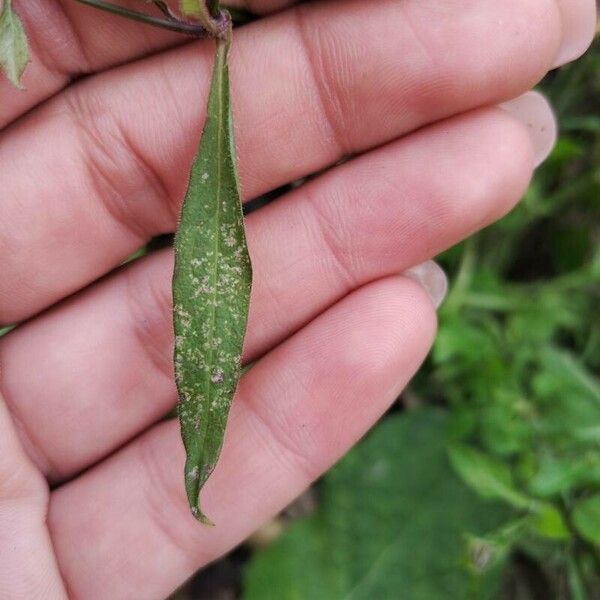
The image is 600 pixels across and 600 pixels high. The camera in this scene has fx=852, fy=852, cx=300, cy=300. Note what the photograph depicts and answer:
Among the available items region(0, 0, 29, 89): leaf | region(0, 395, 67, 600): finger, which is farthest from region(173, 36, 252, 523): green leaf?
region(0, 395, 67, 600): finger

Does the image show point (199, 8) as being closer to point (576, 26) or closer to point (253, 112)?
point (253, 112)

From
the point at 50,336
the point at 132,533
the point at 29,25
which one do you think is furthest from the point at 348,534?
the point at 29,25

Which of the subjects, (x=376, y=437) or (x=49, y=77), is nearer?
(x=49, y=77)

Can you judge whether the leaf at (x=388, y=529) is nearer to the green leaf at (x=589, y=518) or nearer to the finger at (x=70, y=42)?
the green leaf at (x=589, y=518)

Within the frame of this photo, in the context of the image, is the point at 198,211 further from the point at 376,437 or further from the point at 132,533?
the point at 376,437

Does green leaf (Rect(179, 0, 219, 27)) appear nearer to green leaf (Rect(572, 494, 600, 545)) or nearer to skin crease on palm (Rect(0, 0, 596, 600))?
skin crease on palm (Rect(0, 0, 596, 600))

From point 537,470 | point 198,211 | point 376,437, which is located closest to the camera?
point 198,211

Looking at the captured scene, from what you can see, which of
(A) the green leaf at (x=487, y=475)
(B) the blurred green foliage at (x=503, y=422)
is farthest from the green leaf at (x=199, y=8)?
(A) the green leaf at (x=487, y=475)

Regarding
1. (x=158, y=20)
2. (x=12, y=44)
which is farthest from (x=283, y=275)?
(x=12, y=44)
